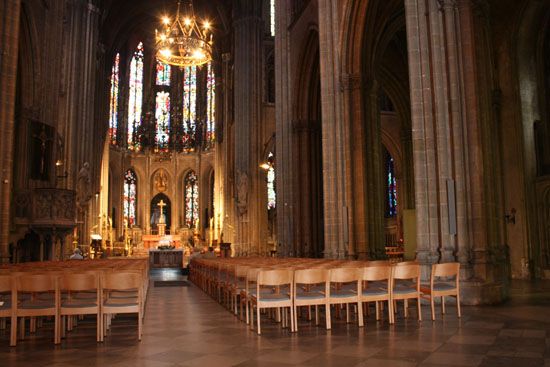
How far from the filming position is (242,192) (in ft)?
107

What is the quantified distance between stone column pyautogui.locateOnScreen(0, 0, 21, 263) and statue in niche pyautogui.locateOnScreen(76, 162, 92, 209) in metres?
13.3

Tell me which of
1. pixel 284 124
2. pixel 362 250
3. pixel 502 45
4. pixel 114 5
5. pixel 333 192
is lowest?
pixel 362 250

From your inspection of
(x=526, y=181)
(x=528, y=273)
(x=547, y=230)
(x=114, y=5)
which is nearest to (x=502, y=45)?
(x=526, y=181)

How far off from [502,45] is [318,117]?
8.02 meters

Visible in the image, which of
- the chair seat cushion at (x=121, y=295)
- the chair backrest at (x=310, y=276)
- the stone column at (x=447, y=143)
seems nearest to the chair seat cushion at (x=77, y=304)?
the chair seat cushion at (x=121, y=295)

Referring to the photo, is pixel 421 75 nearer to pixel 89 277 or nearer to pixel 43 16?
pixel 89 277

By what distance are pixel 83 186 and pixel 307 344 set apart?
78.7 feet

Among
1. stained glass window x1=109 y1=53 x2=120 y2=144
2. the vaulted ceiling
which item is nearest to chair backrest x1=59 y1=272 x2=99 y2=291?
the vaulted ceiling

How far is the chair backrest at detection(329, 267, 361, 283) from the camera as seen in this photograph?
7297 mm

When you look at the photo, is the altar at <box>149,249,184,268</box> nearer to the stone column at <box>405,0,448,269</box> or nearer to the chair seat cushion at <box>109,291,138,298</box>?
the stone column at <box>405,0,448,269</box>

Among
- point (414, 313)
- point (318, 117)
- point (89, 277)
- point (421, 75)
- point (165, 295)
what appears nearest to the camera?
point (89, 277)

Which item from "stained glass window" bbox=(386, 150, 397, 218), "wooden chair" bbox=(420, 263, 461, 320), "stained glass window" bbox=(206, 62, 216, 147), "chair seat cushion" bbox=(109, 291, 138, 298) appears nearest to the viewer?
"chair seat cushion" bbox=(109, 291, 138, 298)

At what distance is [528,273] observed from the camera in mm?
17906

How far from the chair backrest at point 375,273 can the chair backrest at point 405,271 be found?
0.52 feet
